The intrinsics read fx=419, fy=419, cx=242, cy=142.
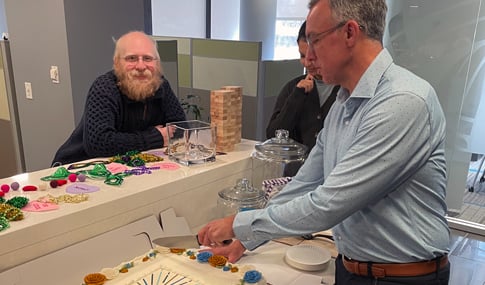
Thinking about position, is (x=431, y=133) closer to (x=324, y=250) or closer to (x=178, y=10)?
(x=324, y=250)

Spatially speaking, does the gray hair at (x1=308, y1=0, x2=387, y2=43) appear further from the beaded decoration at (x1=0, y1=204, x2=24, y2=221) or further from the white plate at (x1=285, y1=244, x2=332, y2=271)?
the beaded decoration at (x1=0, y1=204, x2=24, y2=221)

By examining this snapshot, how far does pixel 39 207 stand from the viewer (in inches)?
43.8

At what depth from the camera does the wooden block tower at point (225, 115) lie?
167 cm

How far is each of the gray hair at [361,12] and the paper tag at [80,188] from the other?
0.84m

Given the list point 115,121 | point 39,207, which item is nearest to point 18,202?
point 39,207

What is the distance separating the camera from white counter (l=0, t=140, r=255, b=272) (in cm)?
102

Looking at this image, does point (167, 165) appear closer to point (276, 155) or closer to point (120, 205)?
point (120, 205)

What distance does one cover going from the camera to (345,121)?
102cm

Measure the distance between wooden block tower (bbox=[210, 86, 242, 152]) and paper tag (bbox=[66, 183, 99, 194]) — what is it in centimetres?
58

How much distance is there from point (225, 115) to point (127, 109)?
466 mm

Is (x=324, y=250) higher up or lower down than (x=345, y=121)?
lower down

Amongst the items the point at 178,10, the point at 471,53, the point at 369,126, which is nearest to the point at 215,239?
the point at 369,126

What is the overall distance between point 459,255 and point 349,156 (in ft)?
8.06

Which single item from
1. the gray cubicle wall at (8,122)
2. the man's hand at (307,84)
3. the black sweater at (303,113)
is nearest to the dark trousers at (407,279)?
the black sweater at (303,113)
